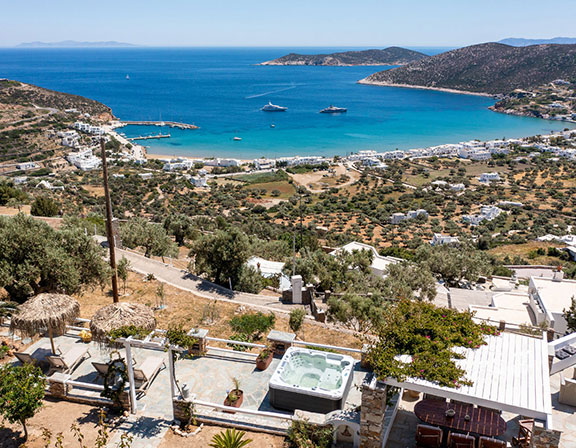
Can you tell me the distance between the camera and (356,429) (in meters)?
6.60

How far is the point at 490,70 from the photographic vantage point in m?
172

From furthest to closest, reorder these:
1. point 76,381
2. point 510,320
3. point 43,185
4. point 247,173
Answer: point 247,173
point 43,185
point 510,320
point 76,381

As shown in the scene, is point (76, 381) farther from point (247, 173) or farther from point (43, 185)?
point (247, 173)

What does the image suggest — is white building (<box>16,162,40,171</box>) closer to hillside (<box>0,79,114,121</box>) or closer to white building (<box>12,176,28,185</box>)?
white building (<box>12,176,28,185</box>)

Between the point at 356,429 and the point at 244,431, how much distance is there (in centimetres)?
184

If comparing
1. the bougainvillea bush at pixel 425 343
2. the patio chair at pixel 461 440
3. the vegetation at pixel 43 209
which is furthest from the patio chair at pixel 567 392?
the vegetation at pixel 43 209

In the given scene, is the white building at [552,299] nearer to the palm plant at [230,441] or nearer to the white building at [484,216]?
the palm plant at [230,441]

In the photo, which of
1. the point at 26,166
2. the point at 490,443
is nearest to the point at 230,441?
the point at 490,443

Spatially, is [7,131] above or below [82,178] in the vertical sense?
above

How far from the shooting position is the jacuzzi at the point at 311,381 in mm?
7281

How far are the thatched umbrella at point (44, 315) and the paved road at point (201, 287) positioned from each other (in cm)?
578

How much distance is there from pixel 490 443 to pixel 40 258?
10.2m

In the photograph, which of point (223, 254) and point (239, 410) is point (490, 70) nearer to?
point (223, 254)

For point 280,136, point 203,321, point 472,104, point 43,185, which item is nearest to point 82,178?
point 43,185
